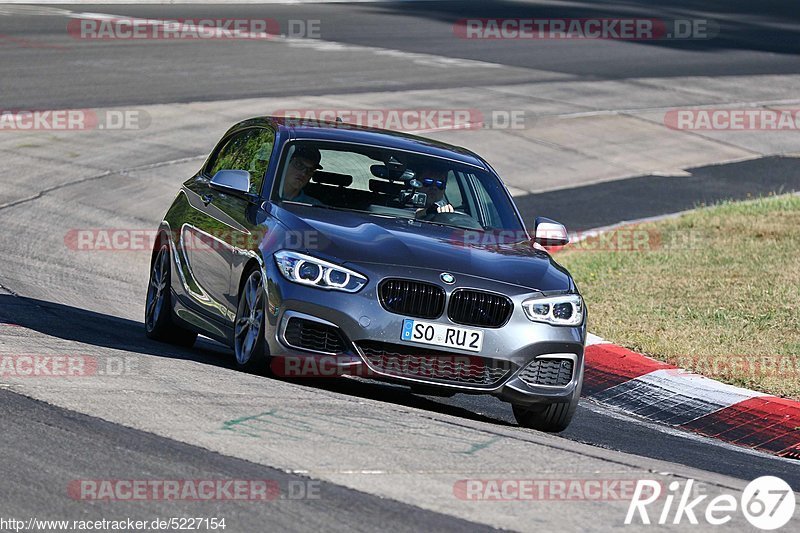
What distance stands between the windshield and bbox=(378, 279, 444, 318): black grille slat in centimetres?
107

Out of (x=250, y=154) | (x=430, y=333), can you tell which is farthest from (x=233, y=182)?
(x=430, y=333)

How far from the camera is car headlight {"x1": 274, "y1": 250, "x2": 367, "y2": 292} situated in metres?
8.12

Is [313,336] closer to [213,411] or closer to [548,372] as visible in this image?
[213,411]

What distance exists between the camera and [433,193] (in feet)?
31.0

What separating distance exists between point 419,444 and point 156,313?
404 centimetres

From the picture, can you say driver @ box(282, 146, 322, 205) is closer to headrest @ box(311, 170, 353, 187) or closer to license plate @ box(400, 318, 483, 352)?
headrest @ box(311, 170, 353, 187)

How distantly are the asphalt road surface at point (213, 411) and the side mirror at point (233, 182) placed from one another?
1.10 metres

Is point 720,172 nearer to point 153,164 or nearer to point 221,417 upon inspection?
point 153,164

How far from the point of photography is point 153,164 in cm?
1903

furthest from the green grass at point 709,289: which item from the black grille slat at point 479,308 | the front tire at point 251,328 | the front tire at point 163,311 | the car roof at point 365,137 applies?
the front tire at point 251,328

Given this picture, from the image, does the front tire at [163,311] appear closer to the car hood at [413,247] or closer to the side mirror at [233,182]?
the side mirror at [233,182]

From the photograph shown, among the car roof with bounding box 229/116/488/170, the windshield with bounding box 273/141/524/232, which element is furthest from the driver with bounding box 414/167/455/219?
the car roof with bounding box 229/116/488/170

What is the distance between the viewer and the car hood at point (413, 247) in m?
8.30

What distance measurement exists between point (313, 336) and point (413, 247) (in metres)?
0.81
